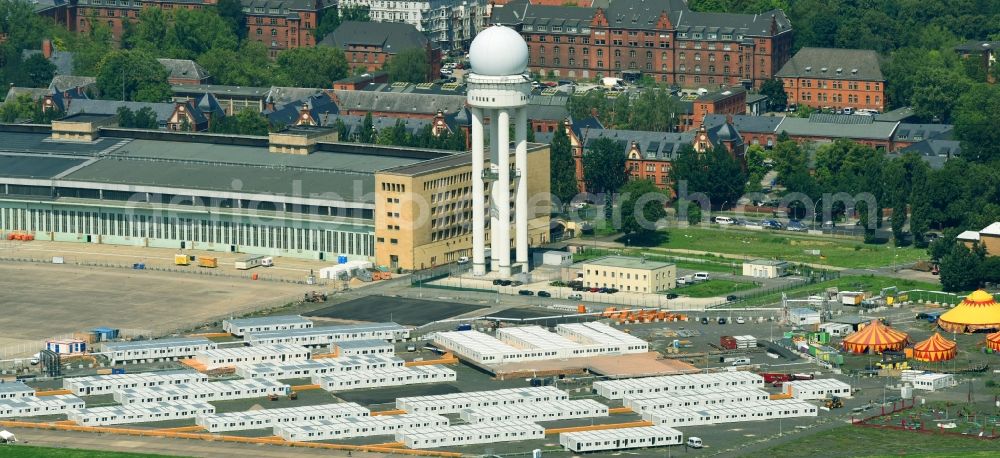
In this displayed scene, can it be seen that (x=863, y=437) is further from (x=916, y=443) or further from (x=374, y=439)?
(x=374, y=439)

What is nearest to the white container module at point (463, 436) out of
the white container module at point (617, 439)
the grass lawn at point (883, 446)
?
the white container module at point (617, 439)

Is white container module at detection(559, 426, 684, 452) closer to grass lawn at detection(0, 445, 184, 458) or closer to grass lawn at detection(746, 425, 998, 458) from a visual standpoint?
grass lawn at detection(746, 425, 998, 458)

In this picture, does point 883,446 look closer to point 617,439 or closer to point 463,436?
point 617,439

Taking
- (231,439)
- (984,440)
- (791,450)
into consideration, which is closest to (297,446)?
(231,439)

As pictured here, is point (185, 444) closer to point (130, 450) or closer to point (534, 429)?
point (130, 450)
